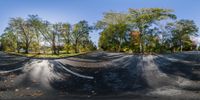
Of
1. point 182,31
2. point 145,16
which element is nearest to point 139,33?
point 145,16

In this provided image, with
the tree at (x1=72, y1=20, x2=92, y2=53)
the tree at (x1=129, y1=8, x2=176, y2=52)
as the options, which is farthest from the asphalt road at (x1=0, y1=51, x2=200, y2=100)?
the tree at (x1=129, y1=8, x2=176, y2=52)

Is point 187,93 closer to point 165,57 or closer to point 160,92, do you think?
point 160,92

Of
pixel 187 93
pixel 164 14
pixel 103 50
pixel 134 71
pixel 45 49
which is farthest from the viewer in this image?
pixel 164 14

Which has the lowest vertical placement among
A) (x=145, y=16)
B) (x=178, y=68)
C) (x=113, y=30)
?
(x=178, y=68)

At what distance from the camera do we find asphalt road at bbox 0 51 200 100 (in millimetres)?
5137

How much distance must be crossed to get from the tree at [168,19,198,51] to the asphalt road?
1.14 metres

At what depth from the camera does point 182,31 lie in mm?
8844

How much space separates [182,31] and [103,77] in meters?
3.66

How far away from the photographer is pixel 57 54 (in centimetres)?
593

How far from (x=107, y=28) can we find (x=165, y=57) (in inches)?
86.0

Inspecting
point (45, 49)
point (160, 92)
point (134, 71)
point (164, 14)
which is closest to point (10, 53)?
point (45, 49)

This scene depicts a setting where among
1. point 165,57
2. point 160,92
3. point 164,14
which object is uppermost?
point 164,14

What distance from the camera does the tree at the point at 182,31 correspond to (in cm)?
888

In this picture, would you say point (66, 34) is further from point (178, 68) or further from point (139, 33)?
Answer: point (139, 33)
